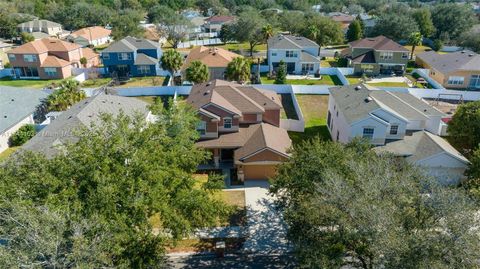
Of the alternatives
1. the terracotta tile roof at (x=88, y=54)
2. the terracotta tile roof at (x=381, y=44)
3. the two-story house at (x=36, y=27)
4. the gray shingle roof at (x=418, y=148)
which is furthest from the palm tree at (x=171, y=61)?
the two-story house at (x=36, y=27)

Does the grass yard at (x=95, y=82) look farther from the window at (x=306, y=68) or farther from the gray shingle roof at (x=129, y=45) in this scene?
the window at (x=306, y=68)

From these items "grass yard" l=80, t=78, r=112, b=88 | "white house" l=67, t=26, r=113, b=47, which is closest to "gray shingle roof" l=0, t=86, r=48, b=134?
"grass yard" l=80, t=78, r=112, b=88

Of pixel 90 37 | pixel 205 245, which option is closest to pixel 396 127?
pixel 205 245

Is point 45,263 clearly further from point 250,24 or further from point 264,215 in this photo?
point 250,24

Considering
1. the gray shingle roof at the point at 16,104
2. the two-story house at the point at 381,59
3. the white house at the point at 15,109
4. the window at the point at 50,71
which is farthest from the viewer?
the two-story house at the point at 381,59

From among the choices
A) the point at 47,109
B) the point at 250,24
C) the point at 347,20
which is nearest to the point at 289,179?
the point at 47,109

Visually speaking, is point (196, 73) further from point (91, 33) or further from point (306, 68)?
point (91, 33)

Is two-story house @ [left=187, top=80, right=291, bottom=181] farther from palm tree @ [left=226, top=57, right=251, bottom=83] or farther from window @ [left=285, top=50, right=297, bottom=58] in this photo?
window @ [left=285, top=50, right=297, bottom=58]
